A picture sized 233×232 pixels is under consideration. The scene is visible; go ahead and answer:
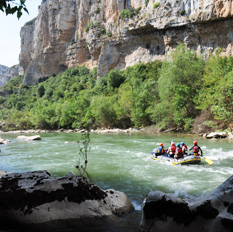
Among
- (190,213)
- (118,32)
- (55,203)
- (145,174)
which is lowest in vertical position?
(145,174)

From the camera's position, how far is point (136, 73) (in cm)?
4453

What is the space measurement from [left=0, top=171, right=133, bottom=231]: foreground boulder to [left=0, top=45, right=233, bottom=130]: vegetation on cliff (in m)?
2.54

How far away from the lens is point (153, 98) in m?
29.2

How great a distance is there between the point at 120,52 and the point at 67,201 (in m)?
51.4

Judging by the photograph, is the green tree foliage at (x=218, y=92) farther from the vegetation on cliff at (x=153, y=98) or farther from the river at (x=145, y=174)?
the river at (x=145, y=174)

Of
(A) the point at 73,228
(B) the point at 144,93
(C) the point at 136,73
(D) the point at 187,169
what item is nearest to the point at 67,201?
(A) the point at 73,228

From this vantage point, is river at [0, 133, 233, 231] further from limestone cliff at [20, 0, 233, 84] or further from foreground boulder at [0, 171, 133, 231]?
limestone cliff at [20, 0, 233, 84]

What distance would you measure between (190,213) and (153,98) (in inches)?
1061

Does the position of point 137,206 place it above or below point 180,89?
below

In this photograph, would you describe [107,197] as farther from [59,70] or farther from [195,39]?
[59,70]

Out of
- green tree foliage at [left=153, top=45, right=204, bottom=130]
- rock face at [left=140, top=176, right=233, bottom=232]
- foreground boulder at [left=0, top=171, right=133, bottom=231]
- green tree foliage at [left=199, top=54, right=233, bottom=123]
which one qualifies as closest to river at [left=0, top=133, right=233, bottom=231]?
foreground boulder at [left=0, top=171, right=133, bottom=231]

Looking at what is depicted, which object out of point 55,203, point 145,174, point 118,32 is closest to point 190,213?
point 55,203

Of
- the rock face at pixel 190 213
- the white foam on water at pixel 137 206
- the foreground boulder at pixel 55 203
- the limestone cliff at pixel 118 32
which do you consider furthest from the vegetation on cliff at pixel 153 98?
the limestone cliff at pixel 118 32

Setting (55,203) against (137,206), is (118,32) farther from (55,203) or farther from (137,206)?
(55,203)
